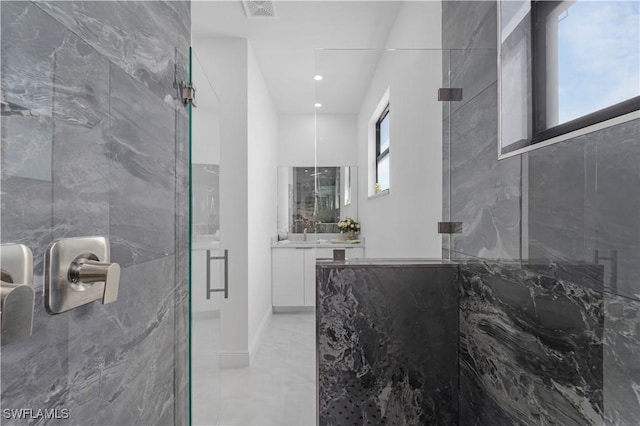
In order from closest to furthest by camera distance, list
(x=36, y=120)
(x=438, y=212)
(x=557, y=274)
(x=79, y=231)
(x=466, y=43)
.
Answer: (x=36, y=120) < (x=79, y=231) < (x=557, y=274) < (x=466, y=43) < (x=438, y=212)

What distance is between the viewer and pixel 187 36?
1.58m

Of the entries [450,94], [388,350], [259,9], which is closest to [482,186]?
[450,94]

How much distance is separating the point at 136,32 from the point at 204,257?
1.08 m

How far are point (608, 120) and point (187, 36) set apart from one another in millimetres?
1661

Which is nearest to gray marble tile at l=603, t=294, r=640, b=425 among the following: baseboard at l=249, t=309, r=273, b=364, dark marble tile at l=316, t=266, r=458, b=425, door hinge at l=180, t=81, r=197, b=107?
dark marble tile at l=316, t=266, r=458, b=425

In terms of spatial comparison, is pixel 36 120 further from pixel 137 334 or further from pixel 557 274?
pixel 557 274

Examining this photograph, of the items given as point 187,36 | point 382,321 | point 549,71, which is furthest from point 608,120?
point 187,36

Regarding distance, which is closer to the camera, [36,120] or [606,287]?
[36,120]

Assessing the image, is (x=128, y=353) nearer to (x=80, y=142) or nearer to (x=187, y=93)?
(x=80, y=142)

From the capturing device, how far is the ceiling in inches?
73.5

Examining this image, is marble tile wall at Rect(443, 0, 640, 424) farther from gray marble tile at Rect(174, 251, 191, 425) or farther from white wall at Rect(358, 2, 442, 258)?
gray marble tile at Rect(174, 251, 191, 425)

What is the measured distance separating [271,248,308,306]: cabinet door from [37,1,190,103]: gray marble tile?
223 cm

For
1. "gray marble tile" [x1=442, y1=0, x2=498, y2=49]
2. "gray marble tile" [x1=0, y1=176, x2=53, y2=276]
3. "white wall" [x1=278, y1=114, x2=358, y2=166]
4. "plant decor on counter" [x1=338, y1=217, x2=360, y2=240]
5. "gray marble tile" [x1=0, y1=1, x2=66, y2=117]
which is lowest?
"plant decor on counter" [x1=338, y1=217, x2=360, y2=240]

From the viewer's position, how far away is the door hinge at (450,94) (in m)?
1.63
